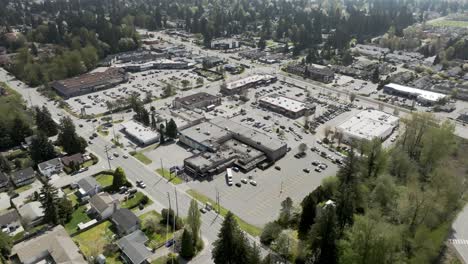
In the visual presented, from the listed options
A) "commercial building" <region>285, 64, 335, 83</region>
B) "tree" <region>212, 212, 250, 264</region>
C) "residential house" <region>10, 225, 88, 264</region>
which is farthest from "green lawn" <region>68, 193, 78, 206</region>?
"commercial building" <region>285, 64, 335, 83</region>

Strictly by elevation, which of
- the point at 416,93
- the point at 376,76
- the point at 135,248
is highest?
the point at 376,76

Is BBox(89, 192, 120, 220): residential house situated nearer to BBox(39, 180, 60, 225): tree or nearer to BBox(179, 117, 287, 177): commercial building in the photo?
BBox(39, 180, 60, 225): tree

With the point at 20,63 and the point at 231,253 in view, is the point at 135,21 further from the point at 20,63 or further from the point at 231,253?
the point at 231,253

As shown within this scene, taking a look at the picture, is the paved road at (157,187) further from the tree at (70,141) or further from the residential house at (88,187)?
the residential house at (88,187)

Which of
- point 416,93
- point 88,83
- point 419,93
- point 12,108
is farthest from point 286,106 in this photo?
point 12,108

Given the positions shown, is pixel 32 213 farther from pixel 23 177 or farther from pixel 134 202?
pixel 134 202

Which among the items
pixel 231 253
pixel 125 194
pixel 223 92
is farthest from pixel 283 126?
pixel 231 253
